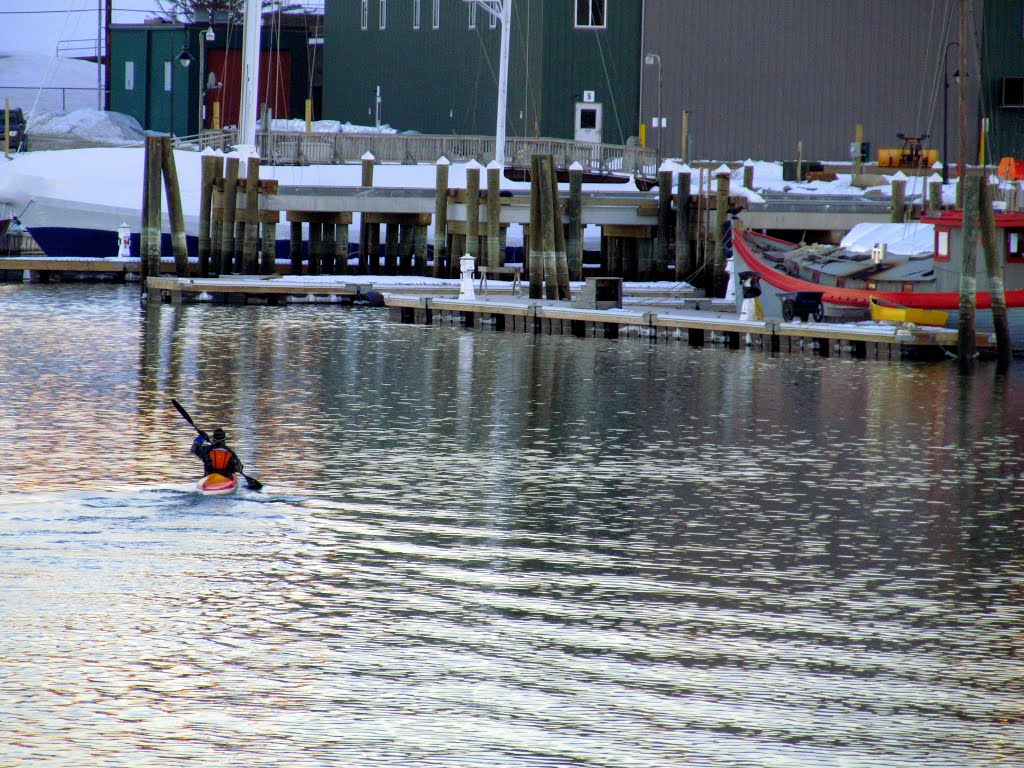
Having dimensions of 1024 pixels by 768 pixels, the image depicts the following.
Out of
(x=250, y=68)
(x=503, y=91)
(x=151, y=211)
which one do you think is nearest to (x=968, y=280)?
(x=503, y=91)

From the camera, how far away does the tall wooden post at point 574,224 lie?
1483 inches

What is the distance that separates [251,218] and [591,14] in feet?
60.0

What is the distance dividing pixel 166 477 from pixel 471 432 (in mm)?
5080

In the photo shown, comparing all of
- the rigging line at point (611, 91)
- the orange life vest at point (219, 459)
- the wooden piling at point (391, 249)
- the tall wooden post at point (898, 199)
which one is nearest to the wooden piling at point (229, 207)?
the wooden piling at point (391, 249)

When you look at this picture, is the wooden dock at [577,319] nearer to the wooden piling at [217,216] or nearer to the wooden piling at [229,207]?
the wooden piling at [229,207]

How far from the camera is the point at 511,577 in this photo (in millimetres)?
13812

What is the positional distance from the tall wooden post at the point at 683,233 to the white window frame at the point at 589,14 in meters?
15.1

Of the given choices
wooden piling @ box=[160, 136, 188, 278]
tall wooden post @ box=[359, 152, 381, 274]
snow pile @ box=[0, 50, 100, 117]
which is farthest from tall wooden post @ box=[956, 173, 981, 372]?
snow pile @ box=[0, 50, 100, 117]

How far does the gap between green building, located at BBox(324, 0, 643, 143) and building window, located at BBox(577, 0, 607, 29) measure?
1.3 inches

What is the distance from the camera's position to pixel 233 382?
25688mm

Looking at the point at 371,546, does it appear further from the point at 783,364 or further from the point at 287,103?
the point at 287,103

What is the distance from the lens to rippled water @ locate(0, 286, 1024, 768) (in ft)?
33.8

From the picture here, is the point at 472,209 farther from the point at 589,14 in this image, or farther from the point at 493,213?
the point at 589,14

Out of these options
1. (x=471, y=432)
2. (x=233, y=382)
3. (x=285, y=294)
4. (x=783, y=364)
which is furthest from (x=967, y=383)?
(x=285, y=294)
